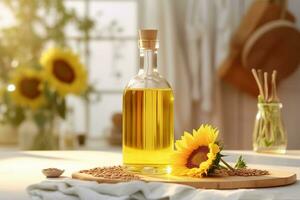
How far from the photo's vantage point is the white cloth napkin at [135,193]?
3.01ft

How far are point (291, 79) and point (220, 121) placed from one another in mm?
353

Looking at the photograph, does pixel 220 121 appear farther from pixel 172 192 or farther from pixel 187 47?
pixel 172 192

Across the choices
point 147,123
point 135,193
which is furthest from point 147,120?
point 135,193

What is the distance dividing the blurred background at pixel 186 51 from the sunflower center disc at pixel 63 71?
0.98 metres

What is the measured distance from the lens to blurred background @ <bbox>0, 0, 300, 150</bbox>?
3.07 metres

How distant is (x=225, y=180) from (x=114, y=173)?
0.18 meters

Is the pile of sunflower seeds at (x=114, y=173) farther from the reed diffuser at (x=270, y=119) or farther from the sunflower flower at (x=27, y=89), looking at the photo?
the sunflower flower at (x=27, y=89)

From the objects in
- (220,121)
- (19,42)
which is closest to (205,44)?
(220,121)

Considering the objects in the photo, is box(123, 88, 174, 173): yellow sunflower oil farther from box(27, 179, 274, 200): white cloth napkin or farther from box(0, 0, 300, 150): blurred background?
box(0, 0, 300, 150): blurred background

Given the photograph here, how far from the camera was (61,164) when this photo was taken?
137 centimetres

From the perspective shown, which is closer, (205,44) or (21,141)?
(21,141)

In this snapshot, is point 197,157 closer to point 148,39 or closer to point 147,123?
point 147,123

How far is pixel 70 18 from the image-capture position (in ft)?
10.5

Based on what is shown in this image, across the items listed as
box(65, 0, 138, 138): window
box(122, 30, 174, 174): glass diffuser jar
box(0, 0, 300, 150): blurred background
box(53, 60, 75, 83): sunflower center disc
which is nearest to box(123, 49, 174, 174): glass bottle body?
box(122, 30, 174, 174): glass diffuser jar
